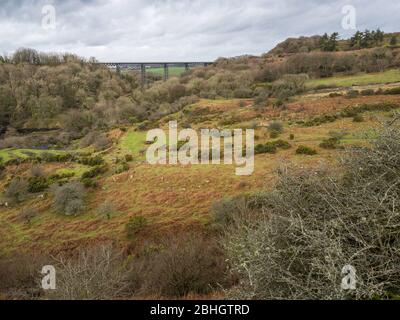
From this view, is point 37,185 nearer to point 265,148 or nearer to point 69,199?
point 69,199

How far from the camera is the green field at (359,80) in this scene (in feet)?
128

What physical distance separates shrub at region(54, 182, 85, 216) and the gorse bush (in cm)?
1560

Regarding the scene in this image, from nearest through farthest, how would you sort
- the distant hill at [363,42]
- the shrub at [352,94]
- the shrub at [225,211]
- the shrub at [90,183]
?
1. the shrub at [225,211]
2. the shrub at [90,183]
3. the shrub at [352,94]
4. the distant hill at [363,42]

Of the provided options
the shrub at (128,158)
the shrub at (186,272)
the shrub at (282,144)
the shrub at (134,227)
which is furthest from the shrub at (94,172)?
the shrub at (186,272)

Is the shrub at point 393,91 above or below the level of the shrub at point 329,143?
above

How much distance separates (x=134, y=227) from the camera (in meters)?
15.2

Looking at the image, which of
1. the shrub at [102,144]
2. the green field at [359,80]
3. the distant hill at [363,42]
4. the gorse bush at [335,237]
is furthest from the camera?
the distant hill at [363,42]

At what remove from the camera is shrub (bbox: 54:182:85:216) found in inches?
748

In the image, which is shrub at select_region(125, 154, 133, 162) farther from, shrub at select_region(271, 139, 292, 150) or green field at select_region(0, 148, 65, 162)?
green field at select_region(0, 148, 65, 162)

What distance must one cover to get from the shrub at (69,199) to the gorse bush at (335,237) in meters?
15.6

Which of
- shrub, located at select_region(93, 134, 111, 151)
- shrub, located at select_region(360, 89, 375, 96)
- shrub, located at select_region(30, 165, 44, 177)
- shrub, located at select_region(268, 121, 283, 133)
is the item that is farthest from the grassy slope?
shrub, located at select_region(93, 134, 111, 151)

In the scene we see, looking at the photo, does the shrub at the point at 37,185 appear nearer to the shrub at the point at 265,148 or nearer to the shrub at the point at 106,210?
Result: the shrub at the point at 106,210
